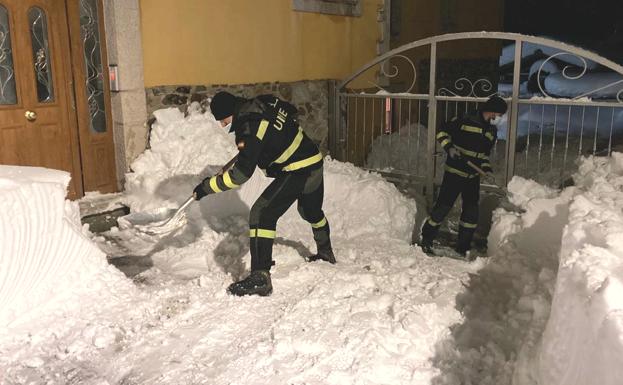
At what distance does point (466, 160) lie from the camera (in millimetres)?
6375

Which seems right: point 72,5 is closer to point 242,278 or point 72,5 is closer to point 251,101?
point 251,101

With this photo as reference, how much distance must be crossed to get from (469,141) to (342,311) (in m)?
3.06

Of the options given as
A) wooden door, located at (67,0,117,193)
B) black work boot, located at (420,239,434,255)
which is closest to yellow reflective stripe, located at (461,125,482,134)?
black work boot, located at (420,239,434,255)

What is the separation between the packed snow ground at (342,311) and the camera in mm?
3137

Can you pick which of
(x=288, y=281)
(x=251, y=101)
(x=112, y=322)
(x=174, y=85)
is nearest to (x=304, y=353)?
(x=288, y=281)

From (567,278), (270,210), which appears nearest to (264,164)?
(270,210)

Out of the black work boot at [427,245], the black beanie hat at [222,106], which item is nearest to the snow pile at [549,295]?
the black work boot at [427,245]

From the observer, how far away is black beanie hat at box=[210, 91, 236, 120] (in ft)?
14.4

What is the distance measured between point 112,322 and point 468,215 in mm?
4198

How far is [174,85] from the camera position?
23.2 ft

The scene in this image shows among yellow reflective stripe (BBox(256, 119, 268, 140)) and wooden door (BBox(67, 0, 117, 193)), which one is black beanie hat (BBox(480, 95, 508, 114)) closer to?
yellow reflective stripe (BBox(256, 119, 268, 140))

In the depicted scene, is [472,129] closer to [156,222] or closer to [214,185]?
[214,185]

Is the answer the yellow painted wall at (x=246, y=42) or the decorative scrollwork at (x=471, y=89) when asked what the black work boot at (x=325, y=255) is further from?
the yellow painted wall at (x=246, y=42)

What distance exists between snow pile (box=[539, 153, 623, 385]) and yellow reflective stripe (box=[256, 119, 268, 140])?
7.54ft
